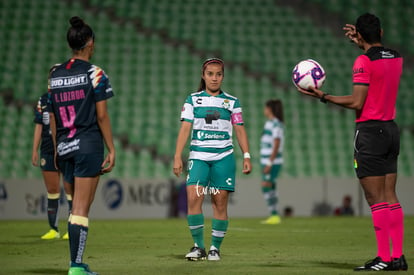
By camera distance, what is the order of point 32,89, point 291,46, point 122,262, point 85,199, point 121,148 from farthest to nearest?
1. point 291,46
2. point 32,89
3. point 121,148
4. point 122,262
5. point 85,199

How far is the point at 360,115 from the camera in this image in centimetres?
631

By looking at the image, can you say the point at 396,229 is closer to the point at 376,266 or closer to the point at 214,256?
the point at 376,266

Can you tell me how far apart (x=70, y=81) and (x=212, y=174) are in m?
2.21

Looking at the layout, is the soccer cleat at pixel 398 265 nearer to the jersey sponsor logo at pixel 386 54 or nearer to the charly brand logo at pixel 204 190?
the jersey sponsor logo at pixel 386 54

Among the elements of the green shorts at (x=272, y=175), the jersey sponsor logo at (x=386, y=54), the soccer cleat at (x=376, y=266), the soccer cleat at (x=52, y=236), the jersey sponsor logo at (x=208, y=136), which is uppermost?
the jersey sponsor logo at (x=386, y=54)

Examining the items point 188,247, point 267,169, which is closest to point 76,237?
point 188,247

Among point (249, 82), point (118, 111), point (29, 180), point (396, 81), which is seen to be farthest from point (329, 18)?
point (396, 81)

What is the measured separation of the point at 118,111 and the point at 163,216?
449 cm

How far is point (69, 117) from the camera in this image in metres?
5.72

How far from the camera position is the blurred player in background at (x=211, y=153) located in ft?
23.9

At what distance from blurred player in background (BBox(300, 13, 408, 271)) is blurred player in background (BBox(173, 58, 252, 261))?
54.3 inches

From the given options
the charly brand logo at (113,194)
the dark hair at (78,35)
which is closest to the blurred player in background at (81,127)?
the dark hair at (78,35)

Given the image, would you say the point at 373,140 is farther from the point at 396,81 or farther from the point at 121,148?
the point at 121,148

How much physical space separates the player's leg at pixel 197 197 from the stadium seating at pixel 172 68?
35.2ft
